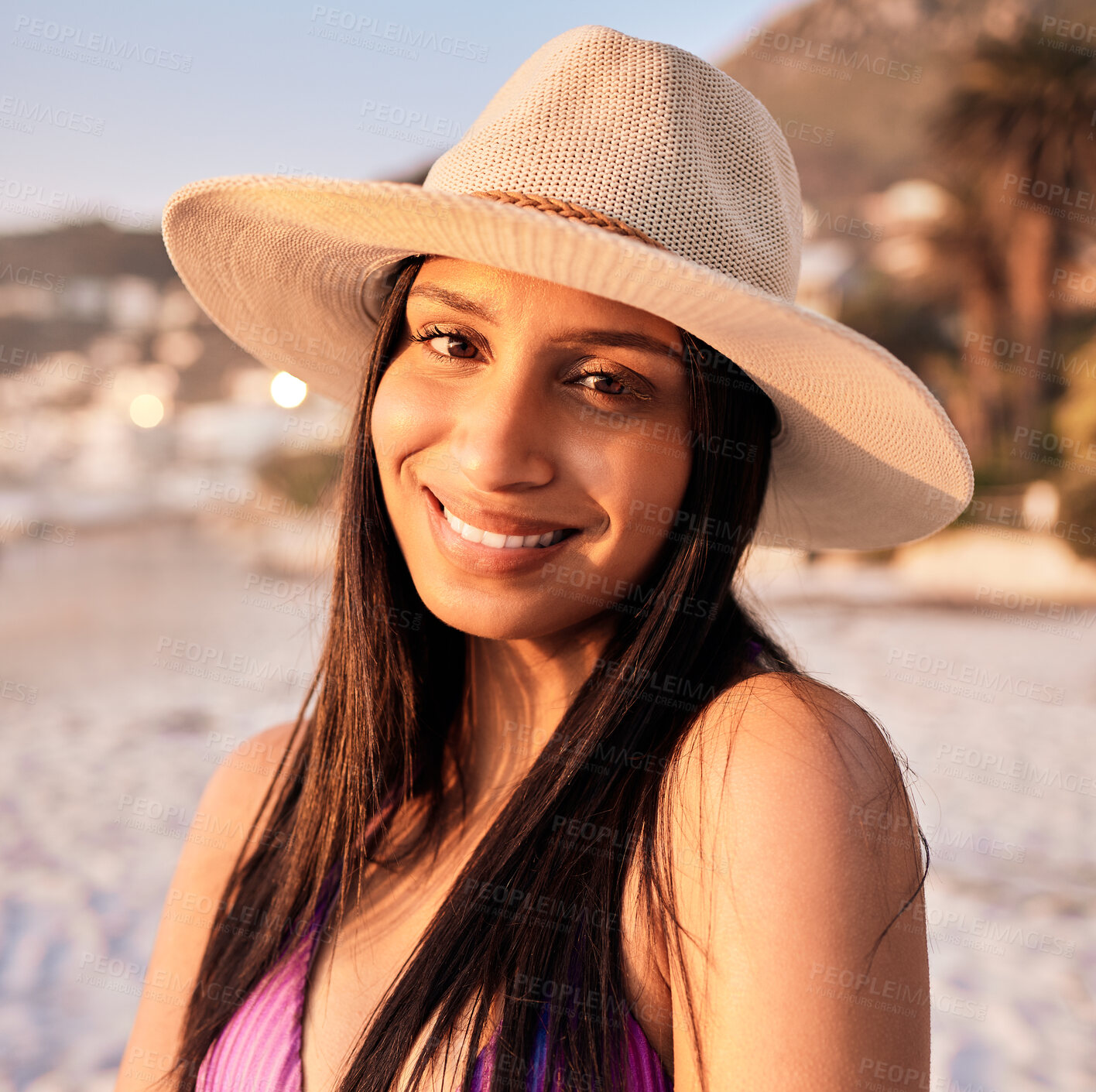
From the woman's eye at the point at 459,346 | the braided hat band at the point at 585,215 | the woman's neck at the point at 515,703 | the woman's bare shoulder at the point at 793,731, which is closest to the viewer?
the woman's bare shoulder at the point at 793,731

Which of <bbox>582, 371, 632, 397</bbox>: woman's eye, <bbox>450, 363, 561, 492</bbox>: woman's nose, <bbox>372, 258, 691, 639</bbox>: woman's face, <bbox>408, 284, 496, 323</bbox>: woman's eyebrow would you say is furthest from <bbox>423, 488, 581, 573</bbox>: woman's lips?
<bbox>408, 284, 496, 323</bbox>: woman's eyebrow

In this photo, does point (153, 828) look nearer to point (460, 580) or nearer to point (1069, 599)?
point (460, 580)

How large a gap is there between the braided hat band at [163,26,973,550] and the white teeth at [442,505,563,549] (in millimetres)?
358

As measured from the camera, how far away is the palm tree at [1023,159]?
59.9 feet

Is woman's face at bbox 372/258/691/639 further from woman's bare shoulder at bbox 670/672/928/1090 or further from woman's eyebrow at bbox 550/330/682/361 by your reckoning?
woman's bare shoulder at bbox 670/672/928/1090

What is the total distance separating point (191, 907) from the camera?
182 centimetres

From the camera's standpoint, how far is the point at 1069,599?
13.4m

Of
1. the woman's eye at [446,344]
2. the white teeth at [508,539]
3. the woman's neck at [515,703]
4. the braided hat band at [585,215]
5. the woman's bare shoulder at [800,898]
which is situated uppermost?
the braided hat band at [585,215]

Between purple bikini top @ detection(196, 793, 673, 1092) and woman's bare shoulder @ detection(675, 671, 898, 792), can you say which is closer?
woman's bare shoulder @ detection(675, 671, 898, 792)

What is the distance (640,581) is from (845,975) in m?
0.64

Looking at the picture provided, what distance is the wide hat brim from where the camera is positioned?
3.98 ft

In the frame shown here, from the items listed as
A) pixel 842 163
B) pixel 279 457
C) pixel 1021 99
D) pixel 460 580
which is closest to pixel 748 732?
pixel 460 580

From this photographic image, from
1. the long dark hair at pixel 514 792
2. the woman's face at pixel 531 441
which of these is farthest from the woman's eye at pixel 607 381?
the long dark hair at pixel 514 792

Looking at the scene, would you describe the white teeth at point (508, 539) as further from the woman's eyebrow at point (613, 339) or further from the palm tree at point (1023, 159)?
the palm tree at point (1023, 159)
